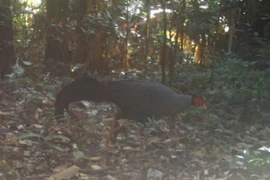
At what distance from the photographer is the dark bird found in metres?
4.09

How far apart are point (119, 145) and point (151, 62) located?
373 cm

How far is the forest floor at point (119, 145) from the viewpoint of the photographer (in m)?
3.68

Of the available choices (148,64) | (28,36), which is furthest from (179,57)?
(28,36)

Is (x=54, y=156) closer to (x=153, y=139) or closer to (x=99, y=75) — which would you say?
(x=153, y=139)

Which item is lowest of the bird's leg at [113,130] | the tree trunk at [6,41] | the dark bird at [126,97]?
the bird's leg at [113,130]

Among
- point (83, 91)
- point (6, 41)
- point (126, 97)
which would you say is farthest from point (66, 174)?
point (6, 41)

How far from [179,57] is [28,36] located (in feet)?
6.98

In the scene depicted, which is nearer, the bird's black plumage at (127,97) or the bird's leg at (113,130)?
the bird's black plumage at (127,97)

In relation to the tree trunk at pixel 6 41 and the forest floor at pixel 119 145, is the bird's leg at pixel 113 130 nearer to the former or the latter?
the forest floor at pixel 119 145

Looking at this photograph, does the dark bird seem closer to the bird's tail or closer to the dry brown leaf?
the bird's tail

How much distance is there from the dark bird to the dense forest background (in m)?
0.29

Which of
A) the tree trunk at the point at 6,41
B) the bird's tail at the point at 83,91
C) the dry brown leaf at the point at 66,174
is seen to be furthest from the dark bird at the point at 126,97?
the tree trunk at the point at 6,41

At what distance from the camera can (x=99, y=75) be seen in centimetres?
732

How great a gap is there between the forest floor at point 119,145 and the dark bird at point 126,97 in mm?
123
